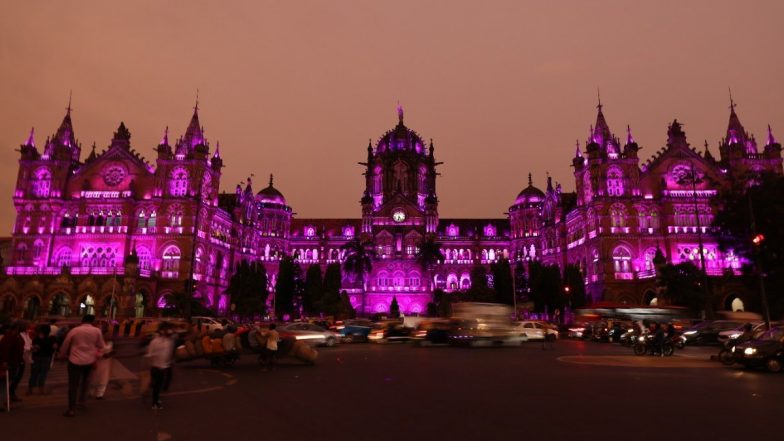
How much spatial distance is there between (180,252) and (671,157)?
67.3 meters

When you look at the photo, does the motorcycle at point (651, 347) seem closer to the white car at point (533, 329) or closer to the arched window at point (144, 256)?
the white car at point (533, 329)

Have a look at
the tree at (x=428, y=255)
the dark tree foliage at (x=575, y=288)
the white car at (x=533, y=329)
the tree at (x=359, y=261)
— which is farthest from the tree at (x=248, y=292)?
the dark tree foliage at (x=575, y=288)

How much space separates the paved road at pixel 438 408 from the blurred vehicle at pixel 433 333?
54.0 feet

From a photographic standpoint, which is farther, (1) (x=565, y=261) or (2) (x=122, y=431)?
(1) (x=565, y=261)

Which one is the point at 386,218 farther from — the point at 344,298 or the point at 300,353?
the point at 300,353

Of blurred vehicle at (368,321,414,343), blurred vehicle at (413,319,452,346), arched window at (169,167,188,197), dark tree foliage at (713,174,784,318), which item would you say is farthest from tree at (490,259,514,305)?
arched window at (169,167,188,197)

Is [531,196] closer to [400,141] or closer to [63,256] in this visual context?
[400,141]

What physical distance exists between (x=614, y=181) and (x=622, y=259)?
35.7 ft

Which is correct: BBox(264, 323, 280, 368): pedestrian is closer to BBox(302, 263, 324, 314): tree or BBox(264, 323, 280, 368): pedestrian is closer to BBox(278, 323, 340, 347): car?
BBox(278, 323, 340, 347): car

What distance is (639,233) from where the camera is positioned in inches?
2763

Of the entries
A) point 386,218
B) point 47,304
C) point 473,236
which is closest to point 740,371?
point 47,304

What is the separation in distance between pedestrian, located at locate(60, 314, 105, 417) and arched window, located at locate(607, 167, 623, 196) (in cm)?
7077

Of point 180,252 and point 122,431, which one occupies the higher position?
point 180,252

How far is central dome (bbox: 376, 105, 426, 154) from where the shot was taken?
367ft
